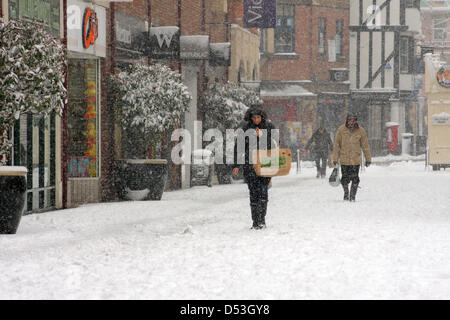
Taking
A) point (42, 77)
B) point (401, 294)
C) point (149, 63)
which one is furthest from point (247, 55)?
point (401, 294)

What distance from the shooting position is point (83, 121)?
18.0 metres

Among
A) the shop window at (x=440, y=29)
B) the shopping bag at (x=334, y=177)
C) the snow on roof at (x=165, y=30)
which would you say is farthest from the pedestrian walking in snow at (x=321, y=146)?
the shop window at (x=440, y=29)

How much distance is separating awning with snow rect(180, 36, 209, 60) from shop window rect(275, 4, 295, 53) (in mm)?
24075

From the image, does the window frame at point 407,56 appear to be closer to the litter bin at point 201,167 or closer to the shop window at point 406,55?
the shop window at point 406,55

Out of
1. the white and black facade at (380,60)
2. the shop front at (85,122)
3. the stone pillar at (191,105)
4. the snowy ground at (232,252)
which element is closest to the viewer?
the snowy ground at (232,252)

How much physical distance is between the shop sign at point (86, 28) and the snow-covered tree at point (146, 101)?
0.87m

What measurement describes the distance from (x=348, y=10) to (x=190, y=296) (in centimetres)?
4197

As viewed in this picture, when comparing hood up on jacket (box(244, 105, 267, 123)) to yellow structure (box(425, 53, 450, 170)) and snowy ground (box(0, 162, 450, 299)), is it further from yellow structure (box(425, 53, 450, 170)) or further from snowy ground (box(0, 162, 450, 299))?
yellow structure (box(425, 53, 450, 170))

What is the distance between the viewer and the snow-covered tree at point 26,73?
11.2m

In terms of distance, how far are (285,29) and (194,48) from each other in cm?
2455

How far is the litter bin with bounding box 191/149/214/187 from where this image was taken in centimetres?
2275

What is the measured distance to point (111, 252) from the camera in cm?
962

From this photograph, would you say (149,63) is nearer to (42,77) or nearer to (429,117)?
(42,77)
